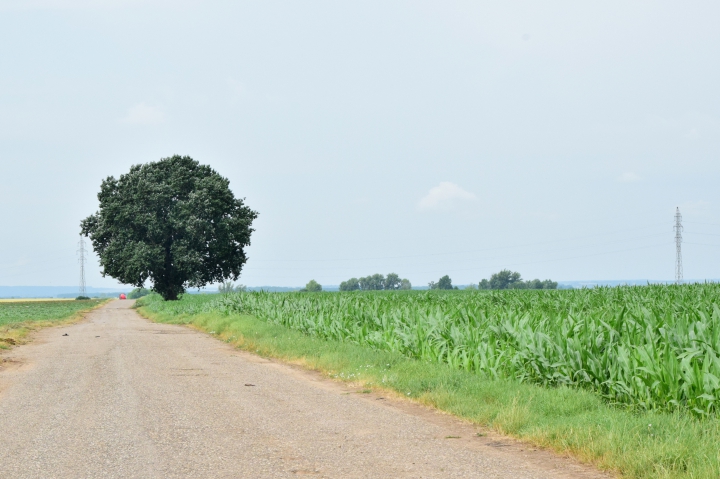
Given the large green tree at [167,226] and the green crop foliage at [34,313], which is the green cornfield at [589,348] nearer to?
the green crop foliage at [34,313]

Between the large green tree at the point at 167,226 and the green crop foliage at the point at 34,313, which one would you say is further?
the large green tree at the point at 167,226

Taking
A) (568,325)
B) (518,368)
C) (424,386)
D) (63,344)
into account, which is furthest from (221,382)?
(63,344)

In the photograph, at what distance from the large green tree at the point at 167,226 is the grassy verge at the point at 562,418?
38.8 m

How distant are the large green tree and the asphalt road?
37614 mm

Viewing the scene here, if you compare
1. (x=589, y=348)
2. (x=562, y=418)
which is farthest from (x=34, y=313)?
(x=562, y=418)

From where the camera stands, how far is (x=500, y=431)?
8555 mm

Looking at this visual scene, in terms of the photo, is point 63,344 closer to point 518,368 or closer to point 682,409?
point 518,368

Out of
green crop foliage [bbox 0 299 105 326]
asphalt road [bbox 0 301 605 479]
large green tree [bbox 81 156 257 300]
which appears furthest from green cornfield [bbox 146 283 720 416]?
large green tree [bbox 81 156 257 300]

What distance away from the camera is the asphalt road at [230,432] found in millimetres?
6680

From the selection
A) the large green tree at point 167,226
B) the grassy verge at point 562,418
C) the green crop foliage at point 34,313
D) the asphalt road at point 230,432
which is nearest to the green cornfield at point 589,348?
the grassy verge at point 562,418

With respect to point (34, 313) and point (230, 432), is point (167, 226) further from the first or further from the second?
point (230, 432)

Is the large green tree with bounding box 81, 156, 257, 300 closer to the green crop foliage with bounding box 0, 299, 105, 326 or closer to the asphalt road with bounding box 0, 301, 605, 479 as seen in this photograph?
the green crop foliage with bounding box 0, 299, 105, 326

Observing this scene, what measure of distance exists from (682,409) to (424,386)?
4.28 metres

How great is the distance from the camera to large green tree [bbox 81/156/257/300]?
51219 millimetres
